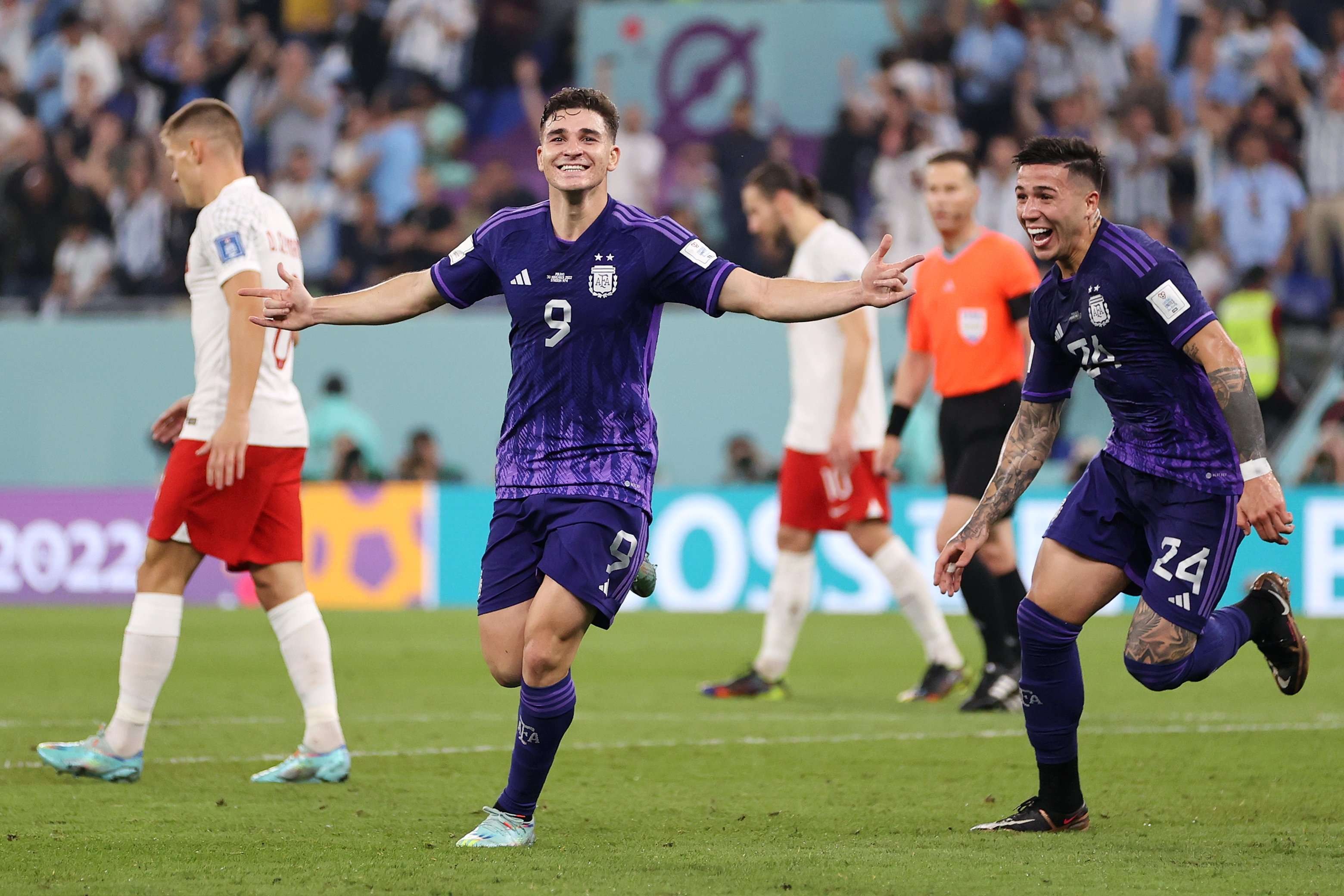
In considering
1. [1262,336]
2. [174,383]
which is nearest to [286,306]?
[1262,336]

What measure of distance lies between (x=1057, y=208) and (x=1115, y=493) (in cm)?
89

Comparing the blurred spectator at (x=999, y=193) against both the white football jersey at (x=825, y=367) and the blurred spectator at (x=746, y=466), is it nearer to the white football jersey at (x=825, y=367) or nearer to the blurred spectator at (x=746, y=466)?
the blurred spectator at (x=746, y=466)

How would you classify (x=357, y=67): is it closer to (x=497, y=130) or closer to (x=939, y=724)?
(x=497, y=130)

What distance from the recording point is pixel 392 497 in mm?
15391

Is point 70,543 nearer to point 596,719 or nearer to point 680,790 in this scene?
point 596,719

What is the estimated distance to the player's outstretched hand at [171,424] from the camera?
673 centimetres

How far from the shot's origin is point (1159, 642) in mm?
5285

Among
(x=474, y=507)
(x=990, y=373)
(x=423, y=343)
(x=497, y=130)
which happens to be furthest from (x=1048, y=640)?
(x=497, y=130)

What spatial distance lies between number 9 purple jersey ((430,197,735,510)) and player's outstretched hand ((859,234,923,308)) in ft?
1.60

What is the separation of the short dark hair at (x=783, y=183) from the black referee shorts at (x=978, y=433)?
4.91ft

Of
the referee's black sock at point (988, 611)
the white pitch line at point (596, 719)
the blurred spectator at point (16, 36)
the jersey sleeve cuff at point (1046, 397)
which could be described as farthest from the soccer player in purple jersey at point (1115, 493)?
the blurred spectator at point (16, 36)

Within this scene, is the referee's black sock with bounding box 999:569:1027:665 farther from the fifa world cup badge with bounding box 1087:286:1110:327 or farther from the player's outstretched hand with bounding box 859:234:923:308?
the player's outstretched hand with bounding box 859:234:923:308

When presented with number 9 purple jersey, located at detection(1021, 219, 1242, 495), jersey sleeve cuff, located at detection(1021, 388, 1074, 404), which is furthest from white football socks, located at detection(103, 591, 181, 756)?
number 9 purple jersey, located at detection(1021, 219, 1242, 495)

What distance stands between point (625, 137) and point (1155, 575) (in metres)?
13.9
